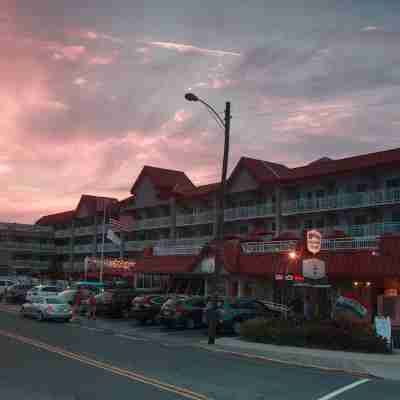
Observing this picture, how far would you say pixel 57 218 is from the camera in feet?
295

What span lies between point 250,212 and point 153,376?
127 ft

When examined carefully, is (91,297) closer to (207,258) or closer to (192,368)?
(207,258)

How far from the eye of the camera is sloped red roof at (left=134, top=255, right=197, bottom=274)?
4081 cm

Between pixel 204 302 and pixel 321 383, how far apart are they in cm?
1563

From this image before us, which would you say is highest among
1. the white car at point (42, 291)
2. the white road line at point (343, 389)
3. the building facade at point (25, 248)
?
the building facade at point (25, 248)

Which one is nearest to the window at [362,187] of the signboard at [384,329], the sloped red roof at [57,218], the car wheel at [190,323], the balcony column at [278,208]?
the balcony column at [278,208]

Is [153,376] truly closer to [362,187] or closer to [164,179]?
[362,187]

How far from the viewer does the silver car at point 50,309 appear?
3080cm

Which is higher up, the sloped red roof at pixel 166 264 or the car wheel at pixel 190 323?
the sloped red roof at pixel 166 264

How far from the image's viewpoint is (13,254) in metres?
87.1

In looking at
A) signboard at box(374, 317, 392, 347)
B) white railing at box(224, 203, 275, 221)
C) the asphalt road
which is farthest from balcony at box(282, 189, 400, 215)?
the asphalt road

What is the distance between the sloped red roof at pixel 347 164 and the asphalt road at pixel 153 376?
25.2 metres

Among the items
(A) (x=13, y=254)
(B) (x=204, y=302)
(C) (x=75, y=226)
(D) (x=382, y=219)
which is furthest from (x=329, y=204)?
(A) (x=13, y=254)

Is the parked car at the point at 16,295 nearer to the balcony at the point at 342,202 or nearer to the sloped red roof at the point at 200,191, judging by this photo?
the sloped red roof at the point at 200,191
